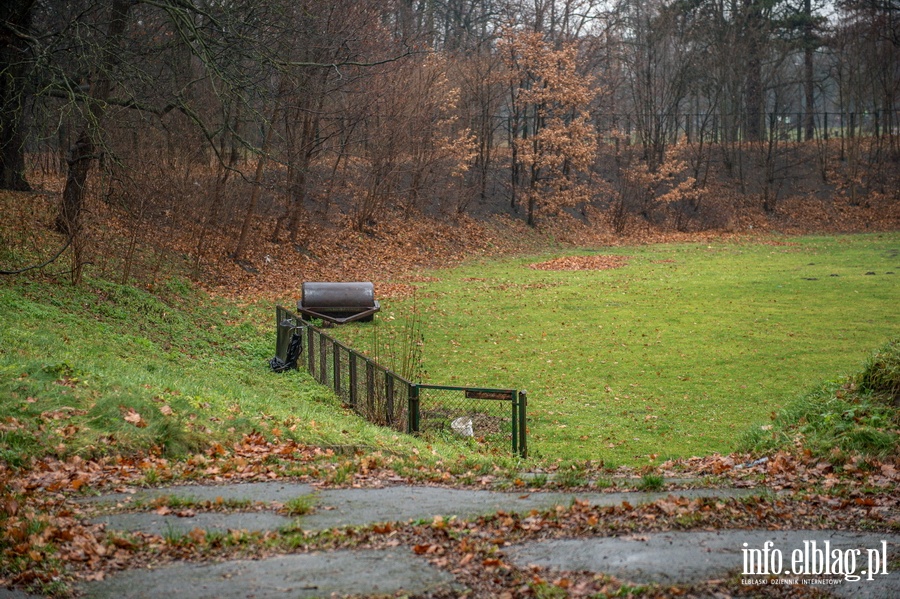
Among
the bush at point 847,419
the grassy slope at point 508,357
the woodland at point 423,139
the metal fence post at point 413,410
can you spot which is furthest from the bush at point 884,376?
the woodland at point 423,139

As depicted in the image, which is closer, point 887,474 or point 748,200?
point 887,474

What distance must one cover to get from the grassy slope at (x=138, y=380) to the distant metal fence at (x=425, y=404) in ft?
1.28

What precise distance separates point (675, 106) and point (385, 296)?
1302 inches

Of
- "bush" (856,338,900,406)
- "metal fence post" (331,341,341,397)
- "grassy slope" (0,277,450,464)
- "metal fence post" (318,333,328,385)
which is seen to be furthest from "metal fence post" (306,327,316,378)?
"bush" (856,338,900,406)

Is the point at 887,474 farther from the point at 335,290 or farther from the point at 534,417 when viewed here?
the point at 335,290

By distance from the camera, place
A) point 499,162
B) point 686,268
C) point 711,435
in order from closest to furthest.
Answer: point 711,435, point 686,268, point 499,162

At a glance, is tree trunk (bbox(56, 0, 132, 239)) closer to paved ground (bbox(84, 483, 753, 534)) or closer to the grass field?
the grass field

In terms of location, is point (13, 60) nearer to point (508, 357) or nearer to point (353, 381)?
point (353, 381)

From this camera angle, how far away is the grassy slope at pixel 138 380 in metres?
8.31

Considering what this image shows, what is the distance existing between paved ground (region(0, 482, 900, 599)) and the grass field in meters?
4.72

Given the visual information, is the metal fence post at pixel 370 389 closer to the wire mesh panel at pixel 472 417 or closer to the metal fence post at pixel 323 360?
the wire mesh panel at pixel 472 417

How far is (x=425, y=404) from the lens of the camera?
13.5 m

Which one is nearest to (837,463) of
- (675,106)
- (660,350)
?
(660,350)

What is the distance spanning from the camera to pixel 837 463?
8414 millimetres
